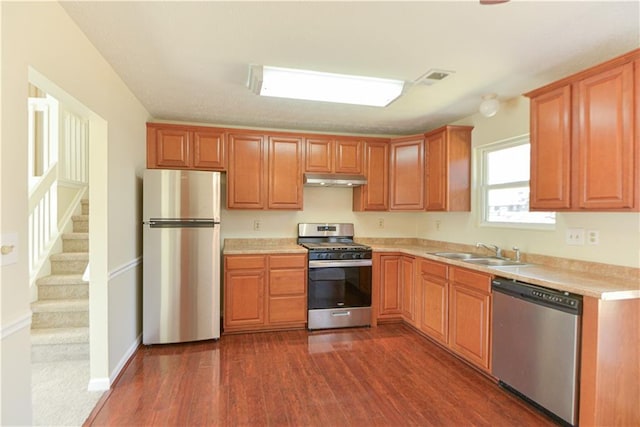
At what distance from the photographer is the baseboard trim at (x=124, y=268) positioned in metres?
2.44

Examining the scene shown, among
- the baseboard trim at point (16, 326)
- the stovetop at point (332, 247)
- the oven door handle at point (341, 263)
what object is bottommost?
the oven door handle at point (341, 263)

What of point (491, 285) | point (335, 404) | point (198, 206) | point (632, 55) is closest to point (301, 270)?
point (198, 206)

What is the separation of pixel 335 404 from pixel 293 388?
1.19 ft

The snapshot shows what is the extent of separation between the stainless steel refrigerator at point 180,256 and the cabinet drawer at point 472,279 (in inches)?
90.7

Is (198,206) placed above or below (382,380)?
above

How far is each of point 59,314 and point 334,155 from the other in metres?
3.16

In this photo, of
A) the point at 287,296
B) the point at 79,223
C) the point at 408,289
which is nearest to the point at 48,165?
the point at 79,223

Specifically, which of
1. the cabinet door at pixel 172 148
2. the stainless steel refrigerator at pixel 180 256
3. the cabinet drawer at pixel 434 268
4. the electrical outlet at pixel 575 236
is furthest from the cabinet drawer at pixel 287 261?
the electrical outlet at pixel 575 236

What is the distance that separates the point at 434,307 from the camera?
3.19 metres

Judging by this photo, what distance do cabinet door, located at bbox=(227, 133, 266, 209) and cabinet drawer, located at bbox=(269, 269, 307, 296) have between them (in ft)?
2.68

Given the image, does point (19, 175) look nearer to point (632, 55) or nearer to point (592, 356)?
point (592, 356)

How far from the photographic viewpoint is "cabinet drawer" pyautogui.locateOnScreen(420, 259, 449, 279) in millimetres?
3043

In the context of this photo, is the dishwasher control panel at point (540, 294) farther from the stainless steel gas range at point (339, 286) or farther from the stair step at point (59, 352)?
the stair step at point (59, 352)

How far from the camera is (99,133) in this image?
7.57ft
